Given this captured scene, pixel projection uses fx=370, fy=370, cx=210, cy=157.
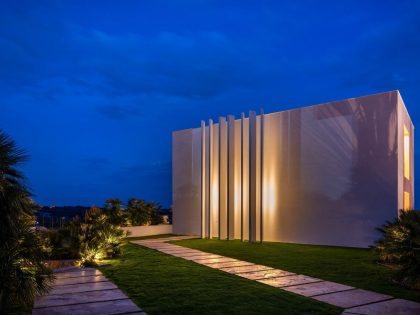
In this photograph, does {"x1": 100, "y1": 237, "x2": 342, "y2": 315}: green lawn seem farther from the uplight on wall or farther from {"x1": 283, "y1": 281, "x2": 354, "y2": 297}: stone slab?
the uplight on wall

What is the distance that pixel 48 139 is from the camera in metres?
81.1

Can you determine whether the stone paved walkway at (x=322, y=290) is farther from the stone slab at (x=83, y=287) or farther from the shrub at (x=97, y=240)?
the stone slab at (x=83, y=287)

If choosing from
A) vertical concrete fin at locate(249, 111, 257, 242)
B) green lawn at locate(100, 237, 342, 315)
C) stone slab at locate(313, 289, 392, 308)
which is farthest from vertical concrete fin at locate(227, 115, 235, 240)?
stone slab at locate(313, 289, 392, 308)

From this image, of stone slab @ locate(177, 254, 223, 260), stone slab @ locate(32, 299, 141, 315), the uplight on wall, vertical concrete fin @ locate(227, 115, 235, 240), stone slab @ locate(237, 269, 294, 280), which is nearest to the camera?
stone slab @ locate(32, 299, 141, 315)

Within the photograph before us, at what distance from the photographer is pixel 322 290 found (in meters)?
5.68

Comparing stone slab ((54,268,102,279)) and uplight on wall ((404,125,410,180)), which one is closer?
stone slab ((54,268,102,279))

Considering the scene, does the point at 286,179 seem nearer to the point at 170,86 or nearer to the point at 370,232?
the point at 370,232

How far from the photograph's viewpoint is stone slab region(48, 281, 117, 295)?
5.60m

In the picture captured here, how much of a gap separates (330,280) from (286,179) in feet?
19.8

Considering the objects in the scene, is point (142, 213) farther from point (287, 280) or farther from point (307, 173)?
point (287, 280)

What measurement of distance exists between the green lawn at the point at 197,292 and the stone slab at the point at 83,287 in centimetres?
18

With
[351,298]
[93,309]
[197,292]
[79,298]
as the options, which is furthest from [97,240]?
[351,298]

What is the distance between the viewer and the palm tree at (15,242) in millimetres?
4000

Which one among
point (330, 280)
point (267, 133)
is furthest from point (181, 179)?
point (330, 280)
